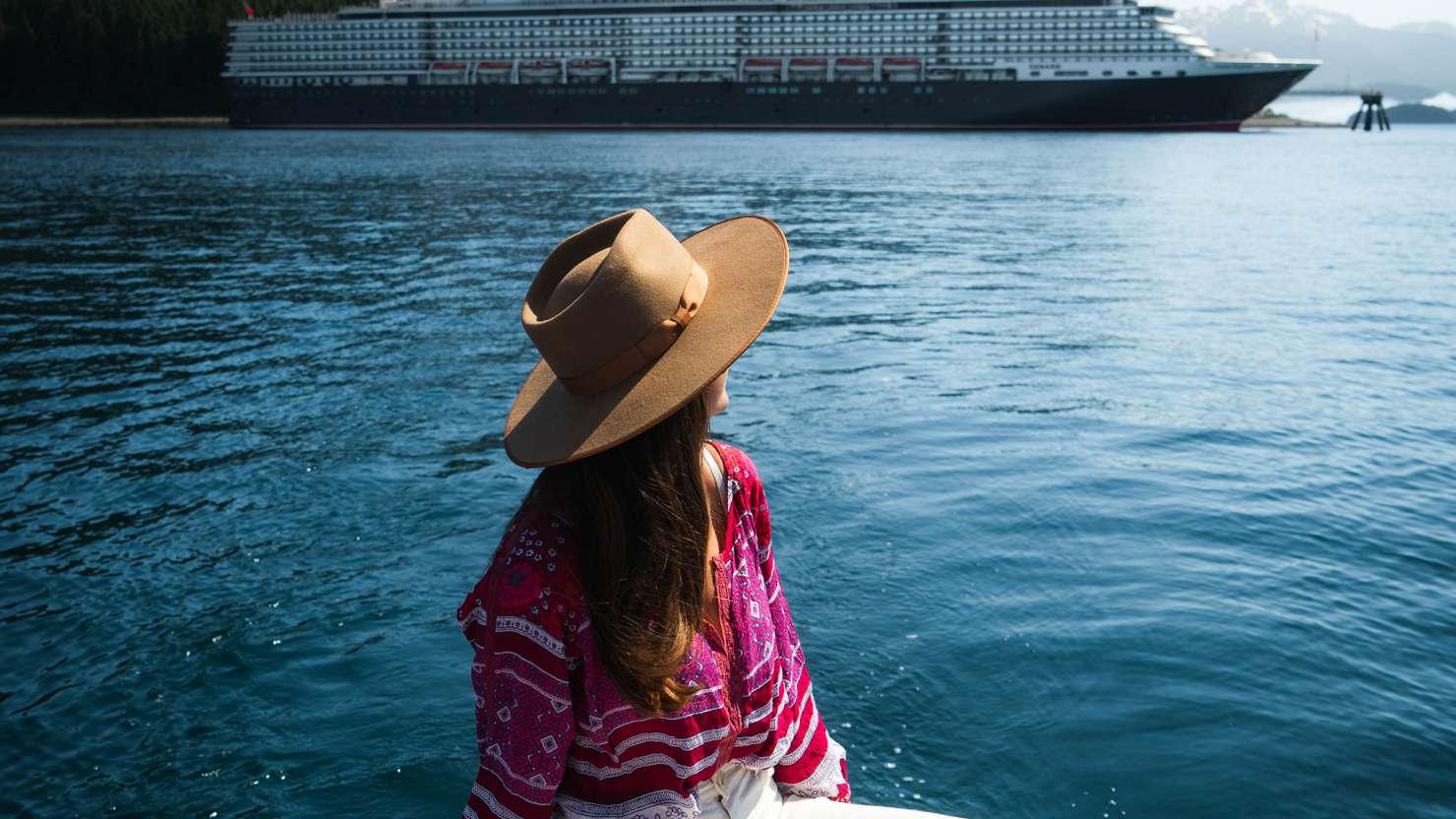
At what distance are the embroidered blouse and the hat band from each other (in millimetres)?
232

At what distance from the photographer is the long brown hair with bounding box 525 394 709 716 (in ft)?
6.12

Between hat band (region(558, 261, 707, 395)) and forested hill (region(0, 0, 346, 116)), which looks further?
forested hill (region(0, 0, 346, 116))

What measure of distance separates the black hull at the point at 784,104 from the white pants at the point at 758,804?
2900 inches

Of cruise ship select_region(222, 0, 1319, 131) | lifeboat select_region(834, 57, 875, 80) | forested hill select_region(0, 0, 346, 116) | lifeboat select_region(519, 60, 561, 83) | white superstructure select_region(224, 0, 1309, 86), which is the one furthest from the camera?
forested hill select_region(0, 0, 346, 116)

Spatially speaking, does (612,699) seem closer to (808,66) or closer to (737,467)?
(737,467)

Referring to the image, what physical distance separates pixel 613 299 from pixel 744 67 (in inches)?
3175

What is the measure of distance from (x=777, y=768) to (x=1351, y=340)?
11.9 m

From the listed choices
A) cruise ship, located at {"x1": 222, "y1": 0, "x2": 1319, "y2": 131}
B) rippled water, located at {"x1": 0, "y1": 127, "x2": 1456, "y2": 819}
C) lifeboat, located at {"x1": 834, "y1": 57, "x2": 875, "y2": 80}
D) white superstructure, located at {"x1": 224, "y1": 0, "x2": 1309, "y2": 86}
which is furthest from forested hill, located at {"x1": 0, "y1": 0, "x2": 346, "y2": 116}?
rippled water, located at {"x1": 0, "y1": 127, "x2": 1456, "y2": 819}

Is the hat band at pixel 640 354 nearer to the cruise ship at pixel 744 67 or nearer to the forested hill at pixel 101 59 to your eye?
the cruise ship at pixel 744 67

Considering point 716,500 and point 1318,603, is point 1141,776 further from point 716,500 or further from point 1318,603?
point 716,500

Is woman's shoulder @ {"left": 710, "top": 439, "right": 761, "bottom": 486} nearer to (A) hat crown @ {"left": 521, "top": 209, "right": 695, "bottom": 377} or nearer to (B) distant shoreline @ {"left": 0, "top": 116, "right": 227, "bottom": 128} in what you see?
(A) hat crown @ {"left": 521, "top": 209, "right": 695, "bottom": 377}

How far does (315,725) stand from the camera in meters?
4.47

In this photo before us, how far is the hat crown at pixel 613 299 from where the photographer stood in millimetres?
1740

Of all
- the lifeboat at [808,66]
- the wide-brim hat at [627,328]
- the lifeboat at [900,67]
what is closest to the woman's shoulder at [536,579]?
the wide-brim hat at [627,328]
